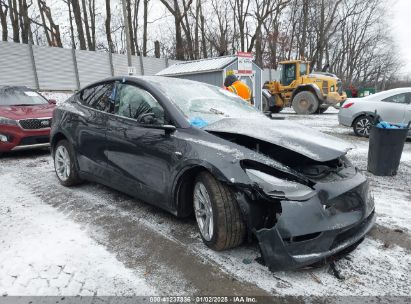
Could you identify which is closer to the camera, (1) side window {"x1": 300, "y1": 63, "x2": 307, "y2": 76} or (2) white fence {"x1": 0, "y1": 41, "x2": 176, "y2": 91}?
(2) white fence {"x1": 0, "y1": 41, "x2": 176, "y2": 91}

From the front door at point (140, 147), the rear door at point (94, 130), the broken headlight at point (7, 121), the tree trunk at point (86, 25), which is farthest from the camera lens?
the tree trunk at point (86, 25)

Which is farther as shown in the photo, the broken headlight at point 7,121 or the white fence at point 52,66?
the white fence at point 52,66

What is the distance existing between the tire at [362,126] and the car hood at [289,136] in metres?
6.51

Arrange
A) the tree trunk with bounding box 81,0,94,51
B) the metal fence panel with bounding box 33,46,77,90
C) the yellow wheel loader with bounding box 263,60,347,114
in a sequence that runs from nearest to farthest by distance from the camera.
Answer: the yellow wheel loader with bounding box 263,60,347,114, the metal fence panel with bounding box 33,46,77,90, the tree trunk with bounding box 81,0,94,51

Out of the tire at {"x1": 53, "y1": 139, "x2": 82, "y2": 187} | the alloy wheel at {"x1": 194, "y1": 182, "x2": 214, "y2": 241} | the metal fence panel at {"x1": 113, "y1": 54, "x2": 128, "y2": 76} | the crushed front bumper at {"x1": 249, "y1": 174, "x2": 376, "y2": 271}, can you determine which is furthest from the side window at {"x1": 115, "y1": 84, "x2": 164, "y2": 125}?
the metal fence panel at {"x1": 113, "y1": 54, "x2": 128, "y2": 76}

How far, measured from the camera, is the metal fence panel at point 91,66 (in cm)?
1922

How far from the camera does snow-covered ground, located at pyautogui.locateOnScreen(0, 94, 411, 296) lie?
2438 millimetres

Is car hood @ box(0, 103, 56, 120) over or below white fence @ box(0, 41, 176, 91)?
below

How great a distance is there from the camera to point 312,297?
2.29 m

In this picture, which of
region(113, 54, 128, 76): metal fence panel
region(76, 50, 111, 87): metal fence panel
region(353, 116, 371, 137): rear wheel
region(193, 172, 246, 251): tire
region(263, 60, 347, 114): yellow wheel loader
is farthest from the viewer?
region(113, 54, 128, 76): metal fence panel

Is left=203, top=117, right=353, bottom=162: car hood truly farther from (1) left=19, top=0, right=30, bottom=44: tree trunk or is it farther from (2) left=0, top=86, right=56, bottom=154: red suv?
(1) left=19, top=0, right=30, bottom=44: tree trunk

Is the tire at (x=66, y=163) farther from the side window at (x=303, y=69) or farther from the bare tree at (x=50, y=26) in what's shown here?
the bare tree at (x=50, y=26)

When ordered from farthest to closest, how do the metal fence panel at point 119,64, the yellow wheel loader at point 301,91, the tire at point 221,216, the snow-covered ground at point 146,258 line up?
the metal fence panel at point 119,64 → the yellow wheel loader at point 301,91 → the tire at point 221,216 → the snow-covered ground at point 146,258

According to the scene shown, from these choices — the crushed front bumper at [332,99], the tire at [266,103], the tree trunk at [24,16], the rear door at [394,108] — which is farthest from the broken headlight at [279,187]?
the tree trunk at [24,16]
